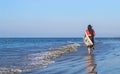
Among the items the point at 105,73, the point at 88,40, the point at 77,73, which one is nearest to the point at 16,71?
the point at 77,73

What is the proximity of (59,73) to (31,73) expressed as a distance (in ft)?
4.11

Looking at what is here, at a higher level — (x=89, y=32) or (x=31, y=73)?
(x=89, y=32)

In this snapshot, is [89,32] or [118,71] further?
[89,32]

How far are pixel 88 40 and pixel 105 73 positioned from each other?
34.5ft

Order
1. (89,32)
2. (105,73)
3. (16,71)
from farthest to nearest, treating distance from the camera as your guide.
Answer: (89,32) → (16,71) → (105,73)

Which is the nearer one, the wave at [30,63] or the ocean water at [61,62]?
the ocean water at [61,62]

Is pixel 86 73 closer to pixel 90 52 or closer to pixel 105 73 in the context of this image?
pixel 105 73

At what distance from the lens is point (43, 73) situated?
1368 cm

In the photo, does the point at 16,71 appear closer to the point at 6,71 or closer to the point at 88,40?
the point at 6,71

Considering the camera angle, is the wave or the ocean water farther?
the wave

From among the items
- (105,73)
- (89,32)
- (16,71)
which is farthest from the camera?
(89,32)

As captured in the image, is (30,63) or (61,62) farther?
(30,63)

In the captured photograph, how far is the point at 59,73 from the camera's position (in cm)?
1348

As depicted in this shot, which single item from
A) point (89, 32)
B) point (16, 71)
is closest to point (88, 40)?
point (89, 32)
